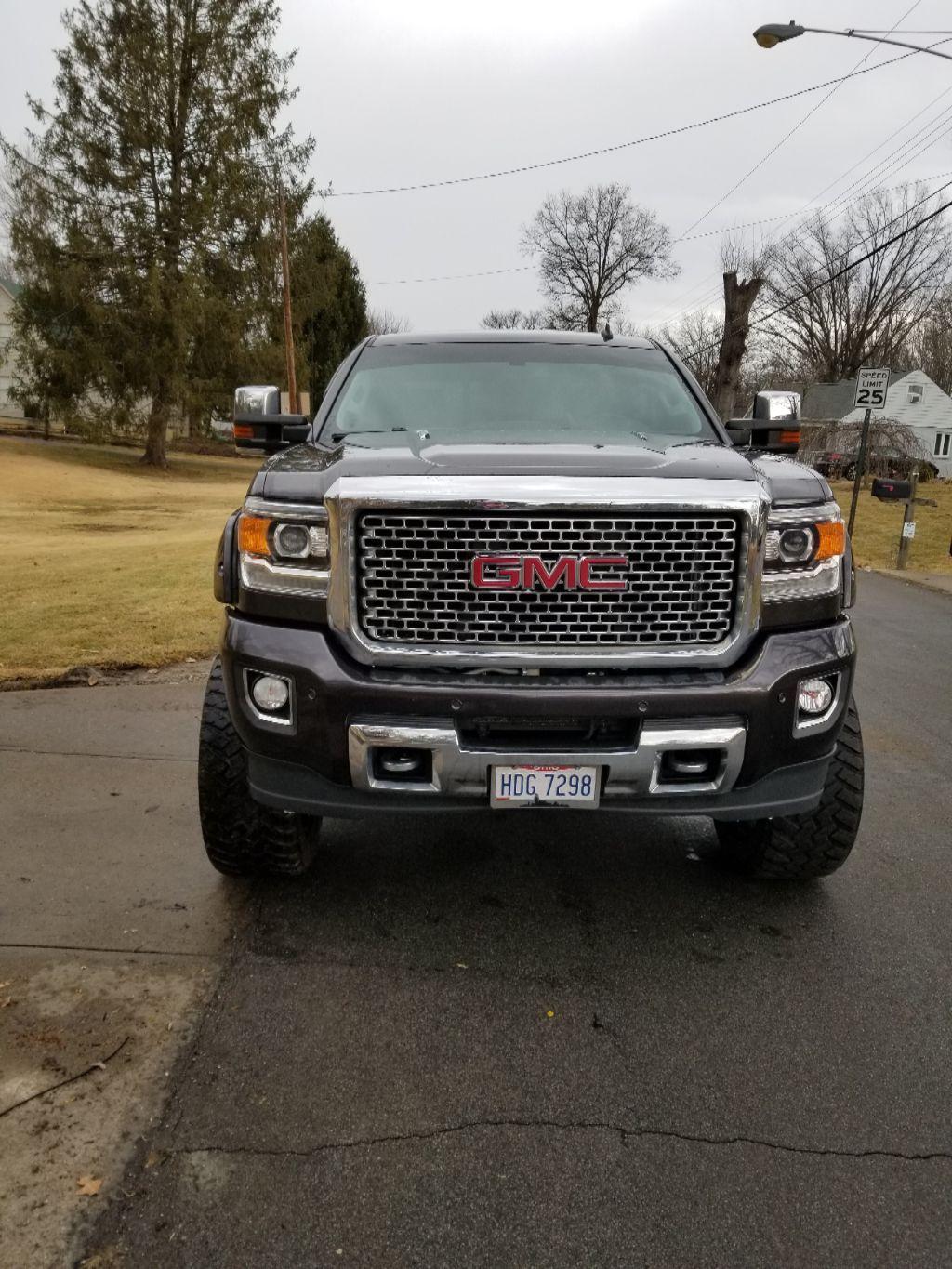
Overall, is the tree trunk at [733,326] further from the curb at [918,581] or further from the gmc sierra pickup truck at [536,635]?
the gmc sierra pickup truck at [536,635]

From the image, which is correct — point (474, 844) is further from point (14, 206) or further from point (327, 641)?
point (14, 206)

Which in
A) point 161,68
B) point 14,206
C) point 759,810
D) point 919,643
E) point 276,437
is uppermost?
point 161,68

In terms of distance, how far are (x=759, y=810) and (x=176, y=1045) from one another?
5.60 feet

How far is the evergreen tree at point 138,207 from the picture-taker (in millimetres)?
34625

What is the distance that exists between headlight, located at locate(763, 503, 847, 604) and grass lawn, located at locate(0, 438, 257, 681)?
4982 millimetres

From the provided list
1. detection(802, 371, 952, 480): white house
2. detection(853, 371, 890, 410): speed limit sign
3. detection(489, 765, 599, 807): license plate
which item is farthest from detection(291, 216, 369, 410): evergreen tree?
detection(489, 765, 599, 807): license plate

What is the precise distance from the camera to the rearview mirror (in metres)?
4.08

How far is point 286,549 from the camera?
2.84m

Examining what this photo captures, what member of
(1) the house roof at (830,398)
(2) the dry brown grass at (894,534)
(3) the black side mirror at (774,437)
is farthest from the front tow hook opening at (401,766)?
(1) the house roof at (830,398)

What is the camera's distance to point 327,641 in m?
2.81

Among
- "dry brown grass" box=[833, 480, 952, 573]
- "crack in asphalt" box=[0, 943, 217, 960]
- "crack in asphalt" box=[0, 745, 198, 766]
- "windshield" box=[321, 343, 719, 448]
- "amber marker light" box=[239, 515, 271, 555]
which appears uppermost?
"windshield" box=[321, 343, 719, 448]

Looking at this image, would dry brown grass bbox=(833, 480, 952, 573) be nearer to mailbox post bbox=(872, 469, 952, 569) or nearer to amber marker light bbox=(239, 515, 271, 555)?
mailbox post bbox=(872, 469, 952, 569)

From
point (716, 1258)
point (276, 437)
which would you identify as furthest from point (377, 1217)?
point (276, 437)

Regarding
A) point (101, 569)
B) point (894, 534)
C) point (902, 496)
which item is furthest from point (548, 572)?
point (894, 534)
